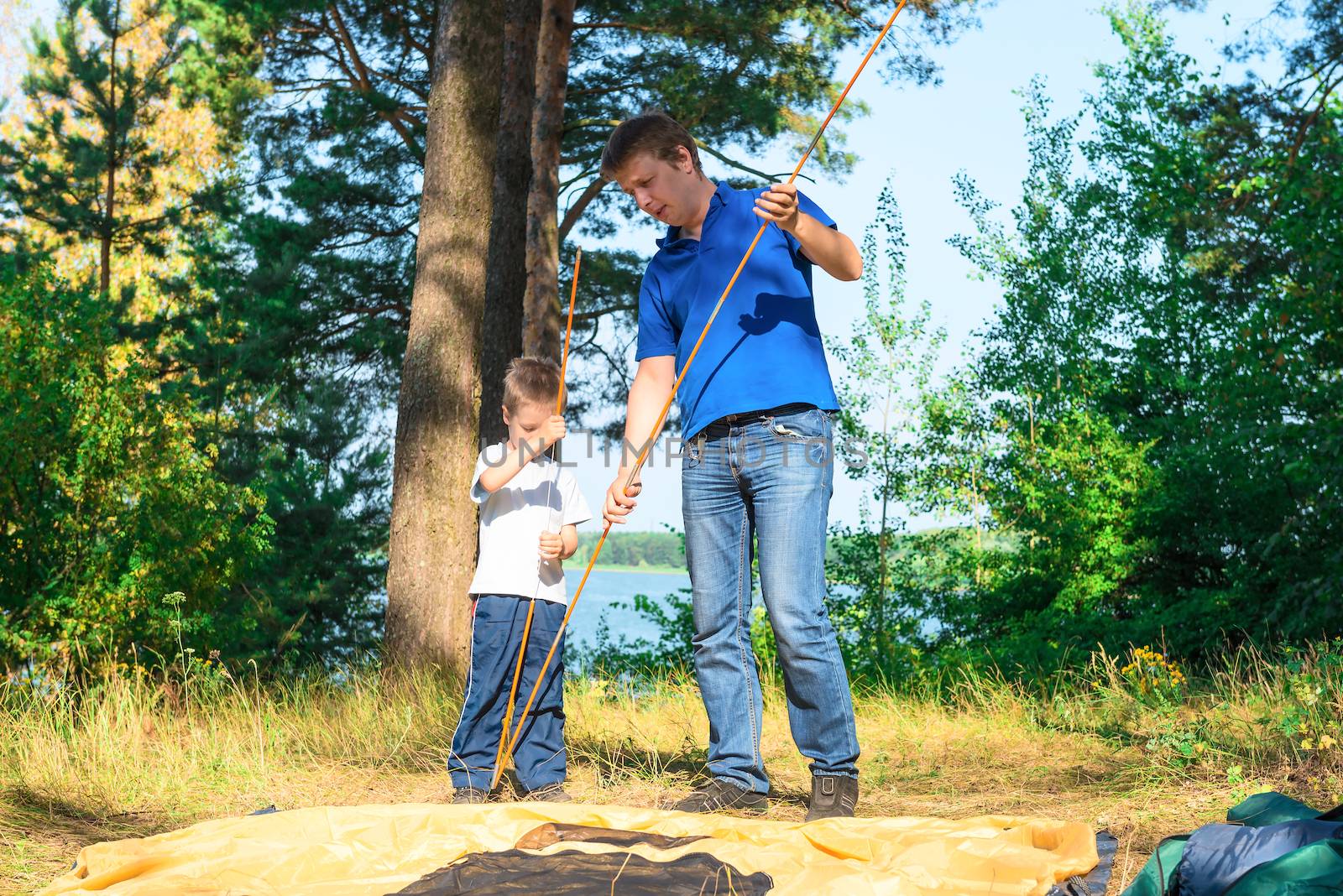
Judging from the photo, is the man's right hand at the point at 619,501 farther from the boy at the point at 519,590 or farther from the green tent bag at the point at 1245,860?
the green tent bag at the point at 1245,860

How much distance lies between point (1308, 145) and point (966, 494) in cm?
482

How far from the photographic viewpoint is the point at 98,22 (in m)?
14.0

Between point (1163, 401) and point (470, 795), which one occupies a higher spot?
point (1163, 401)

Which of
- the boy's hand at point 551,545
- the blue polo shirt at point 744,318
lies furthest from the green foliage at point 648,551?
the blue polo shirt at point 744,318

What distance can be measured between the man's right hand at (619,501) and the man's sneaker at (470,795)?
2.78ft

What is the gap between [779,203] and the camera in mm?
2498

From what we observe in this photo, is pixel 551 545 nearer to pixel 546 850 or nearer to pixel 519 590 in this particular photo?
pixel 519 590

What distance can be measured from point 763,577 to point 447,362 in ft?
10.2

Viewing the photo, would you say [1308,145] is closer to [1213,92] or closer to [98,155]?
[1213,92]

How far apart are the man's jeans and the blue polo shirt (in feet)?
0.20

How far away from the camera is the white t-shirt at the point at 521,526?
307 centimetres

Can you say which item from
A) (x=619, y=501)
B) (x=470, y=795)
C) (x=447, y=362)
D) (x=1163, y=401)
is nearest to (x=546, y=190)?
(x=447, y=362)

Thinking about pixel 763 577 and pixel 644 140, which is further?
pixel 644 140

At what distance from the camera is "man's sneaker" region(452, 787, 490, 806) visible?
2.90 m
